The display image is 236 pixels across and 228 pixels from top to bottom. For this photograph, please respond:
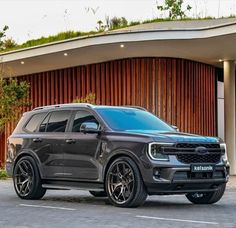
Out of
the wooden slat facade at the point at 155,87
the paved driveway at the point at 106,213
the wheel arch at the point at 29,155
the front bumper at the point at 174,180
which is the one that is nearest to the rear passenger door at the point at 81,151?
the paved driveway at the point at 106,213

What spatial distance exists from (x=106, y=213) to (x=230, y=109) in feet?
50.7

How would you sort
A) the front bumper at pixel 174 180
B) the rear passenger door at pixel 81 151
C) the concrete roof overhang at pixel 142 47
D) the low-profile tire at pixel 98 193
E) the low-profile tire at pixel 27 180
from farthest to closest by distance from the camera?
the concrete roof overhang at pixel 142 47 < the low-profile tire at pixel 98 193 < the low-profile tire at pixel 27 180 < the rear passenger door at pixel 81 151 < the front bumper at pixel 174 180

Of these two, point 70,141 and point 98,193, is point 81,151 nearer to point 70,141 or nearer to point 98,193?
point 70,141

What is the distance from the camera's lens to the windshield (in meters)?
12.5

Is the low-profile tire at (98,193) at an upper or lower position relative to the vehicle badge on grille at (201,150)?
lower

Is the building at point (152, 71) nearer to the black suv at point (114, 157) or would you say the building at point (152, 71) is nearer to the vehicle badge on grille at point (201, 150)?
the black suv at point (114, 157)

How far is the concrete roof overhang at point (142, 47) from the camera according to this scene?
67.9 ft

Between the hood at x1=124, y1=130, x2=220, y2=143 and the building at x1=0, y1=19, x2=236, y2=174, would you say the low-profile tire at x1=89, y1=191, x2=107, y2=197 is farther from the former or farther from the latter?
the building at x1=0, y1=19, x2=236, y2=174

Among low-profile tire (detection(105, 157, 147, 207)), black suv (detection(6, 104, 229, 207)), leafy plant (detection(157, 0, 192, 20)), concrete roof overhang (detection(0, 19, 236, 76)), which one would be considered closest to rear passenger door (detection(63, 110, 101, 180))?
black suv (detection(6, 104, 229, 207))

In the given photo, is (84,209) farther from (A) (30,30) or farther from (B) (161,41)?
(A) (30,30)

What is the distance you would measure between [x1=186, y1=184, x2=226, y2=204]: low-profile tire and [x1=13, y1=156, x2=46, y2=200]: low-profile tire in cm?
276

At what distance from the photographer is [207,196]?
41.6 feet

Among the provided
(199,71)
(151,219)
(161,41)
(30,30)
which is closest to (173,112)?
(199,71)

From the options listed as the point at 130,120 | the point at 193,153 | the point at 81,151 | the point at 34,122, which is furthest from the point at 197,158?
the point at 34,122
